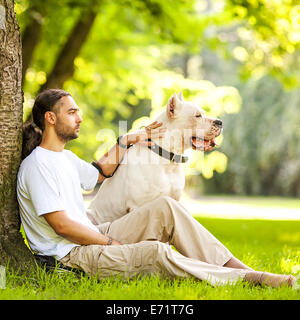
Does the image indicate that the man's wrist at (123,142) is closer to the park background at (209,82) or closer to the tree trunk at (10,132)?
the tree trunk at (10,132)

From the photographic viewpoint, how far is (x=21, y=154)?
357cm

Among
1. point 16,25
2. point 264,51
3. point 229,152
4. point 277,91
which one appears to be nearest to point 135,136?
point 16,25

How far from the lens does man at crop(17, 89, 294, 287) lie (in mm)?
3127

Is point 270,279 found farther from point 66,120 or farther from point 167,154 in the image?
point 66,120

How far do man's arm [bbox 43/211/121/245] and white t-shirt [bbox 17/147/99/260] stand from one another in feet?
0.14

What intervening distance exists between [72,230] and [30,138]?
0.83 meters

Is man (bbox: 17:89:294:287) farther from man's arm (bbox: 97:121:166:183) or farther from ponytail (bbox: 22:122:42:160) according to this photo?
man's arm (bbox: 97:121:166:183)

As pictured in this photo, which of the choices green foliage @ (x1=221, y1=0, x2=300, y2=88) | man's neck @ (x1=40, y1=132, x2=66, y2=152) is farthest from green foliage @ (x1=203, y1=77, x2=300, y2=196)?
man's neck @ (x1=40, y1=132, x2=66, y2=152)

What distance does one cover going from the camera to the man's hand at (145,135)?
4035 mm

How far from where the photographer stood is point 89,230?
323 centimetres

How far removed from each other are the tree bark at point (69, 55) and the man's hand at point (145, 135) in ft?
18.0

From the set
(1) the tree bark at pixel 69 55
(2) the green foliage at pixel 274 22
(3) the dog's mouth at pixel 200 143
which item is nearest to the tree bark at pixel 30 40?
(1) the tree bark at pixel 69 55
